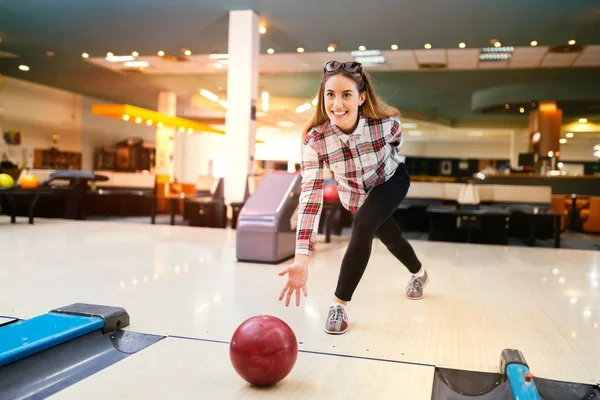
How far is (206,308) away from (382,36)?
22.4 ft

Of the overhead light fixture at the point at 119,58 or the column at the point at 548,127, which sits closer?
the overhead light fixture at the point at 119,58

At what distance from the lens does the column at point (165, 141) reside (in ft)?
46.4

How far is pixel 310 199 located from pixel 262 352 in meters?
0.77

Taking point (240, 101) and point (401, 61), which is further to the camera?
point (401, 61)

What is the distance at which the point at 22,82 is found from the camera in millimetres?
12984

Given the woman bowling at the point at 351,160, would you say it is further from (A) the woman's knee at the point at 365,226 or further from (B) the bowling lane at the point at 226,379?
(B) the bowling lane at the point at 226,379

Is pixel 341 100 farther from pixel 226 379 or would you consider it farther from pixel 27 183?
pixel 27 183

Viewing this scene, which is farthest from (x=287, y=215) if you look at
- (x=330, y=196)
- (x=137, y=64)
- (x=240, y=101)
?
(x=137, y=64)

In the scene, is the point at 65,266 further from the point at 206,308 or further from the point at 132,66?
the point at 132,66

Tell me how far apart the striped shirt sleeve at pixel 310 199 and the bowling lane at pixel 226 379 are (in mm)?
452

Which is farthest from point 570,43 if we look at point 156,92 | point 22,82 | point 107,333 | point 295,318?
point 22,82

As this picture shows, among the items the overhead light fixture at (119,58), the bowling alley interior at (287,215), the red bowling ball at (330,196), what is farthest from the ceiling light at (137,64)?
the red bowling ball at (330,196)

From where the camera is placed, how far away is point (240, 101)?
777 centimetres

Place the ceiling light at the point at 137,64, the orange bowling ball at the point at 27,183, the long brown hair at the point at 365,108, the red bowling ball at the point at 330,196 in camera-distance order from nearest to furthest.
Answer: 1. the long brown hair at the point at 365,108
2. the red bowling ball at the point at 330,196
3. the orange bowling ball at the point at 27,183
4. the ceiling light at the point at 137,64
